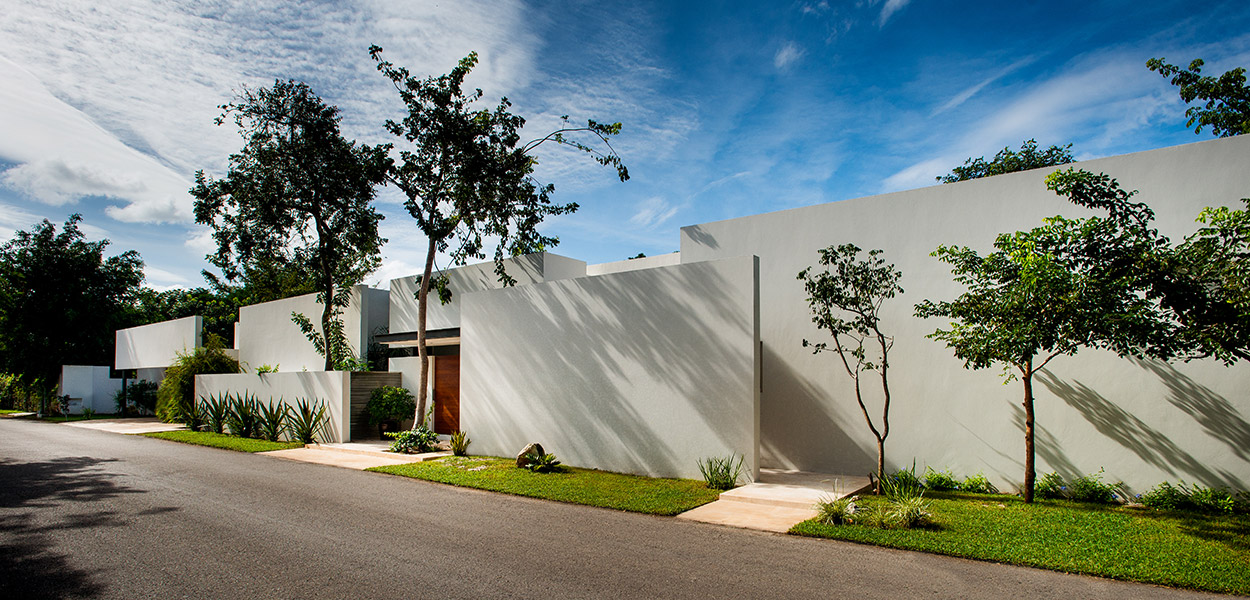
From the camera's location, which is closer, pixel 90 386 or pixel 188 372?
pixel 188 372

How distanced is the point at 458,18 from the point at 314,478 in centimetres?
824

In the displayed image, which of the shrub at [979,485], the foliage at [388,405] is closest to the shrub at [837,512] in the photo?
the shrub at [979,485]

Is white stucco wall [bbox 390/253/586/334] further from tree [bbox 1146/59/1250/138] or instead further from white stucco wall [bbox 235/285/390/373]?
tree [bbox 1146/59/1250/138]

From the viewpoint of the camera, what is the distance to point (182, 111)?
42.0 ft

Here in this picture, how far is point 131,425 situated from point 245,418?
8.42 meters

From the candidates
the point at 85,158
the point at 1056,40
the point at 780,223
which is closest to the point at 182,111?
the point at 85,158

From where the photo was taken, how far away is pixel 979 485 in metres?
8.21

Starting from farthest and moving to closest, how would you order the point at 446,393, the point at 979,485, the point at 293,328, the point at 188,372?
the point at 188,372
the point at 293,328
the point at 446,393
the point at 979,485

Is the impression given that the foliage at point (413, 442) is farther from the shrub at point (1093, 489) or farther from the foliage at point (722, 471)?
the shrub at point (1093, 489)

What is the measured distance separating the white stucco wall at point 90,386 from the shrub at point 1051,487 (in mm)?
34449

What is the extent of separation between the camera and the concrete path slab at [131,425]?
19.1 m

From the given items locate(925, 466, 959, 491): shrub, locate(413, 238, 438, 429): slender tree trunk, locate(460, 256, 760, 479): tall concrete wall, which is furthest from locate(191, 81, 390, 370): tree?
locate(925, 466, 959, 491): shrub

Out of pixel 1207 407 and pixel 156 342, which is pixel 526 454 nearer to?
pixel 1207 407

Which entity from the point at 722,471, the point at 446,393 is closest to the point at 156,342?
the point at 446,393
